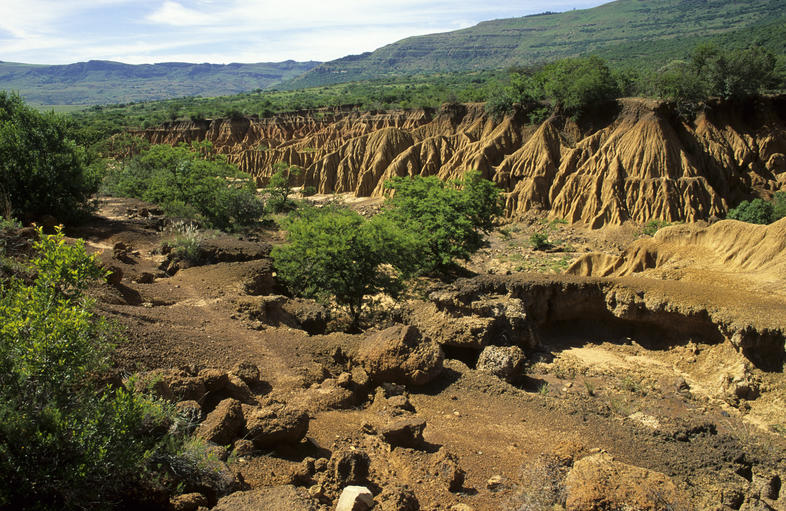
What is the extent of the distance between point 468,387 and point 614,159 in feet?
106

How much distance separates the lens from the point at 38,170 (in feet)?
72.2

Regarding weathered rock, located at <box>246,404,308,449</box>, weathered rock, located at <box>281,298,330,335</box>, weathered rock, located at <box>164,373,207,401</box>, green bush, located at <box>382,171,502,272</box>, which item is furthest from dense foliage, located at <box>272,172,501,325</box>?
weathered rock, located at <box>246,404,308,449</box>

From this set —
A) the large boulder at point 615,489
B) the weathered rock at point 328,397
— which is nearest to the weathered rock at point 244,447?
the weathered rock at point 328,397

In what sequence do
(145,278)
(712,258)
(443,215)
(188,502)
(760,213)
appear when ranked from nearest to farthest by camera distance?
1. (188,502)
2. (145,278)
3. (712,258)
4. (443,215)
5. (760,213)

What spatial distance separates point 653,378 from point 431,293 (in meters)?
8.17

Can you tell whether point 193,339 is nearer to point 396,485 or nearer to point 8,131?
point 396,485

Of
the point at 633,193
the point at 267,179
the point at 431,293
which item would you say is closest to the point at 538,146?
the point at 633,193

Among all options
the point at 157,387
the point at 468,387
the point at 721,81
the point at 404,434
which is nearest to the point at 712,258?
the point at 468,387

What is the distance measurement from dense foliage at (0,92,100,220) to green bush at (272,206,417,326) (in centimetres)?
1288

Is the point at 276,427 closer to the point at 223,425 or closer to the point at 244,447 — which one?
the point at 244,447

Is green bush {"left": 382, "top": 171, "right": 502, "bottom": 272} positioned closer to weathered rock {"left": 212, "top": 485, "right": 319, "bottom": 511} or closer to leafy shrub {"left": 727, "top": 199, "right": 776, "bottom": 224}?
weathered rock {"left": 212, "top": 485, "right": 319, "bottom": 511}

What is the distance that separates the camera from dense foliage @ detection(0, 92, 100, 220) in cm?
2192

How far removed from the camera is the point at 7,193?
70.0 ft

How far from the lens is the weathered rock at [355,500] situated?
6.58 m
